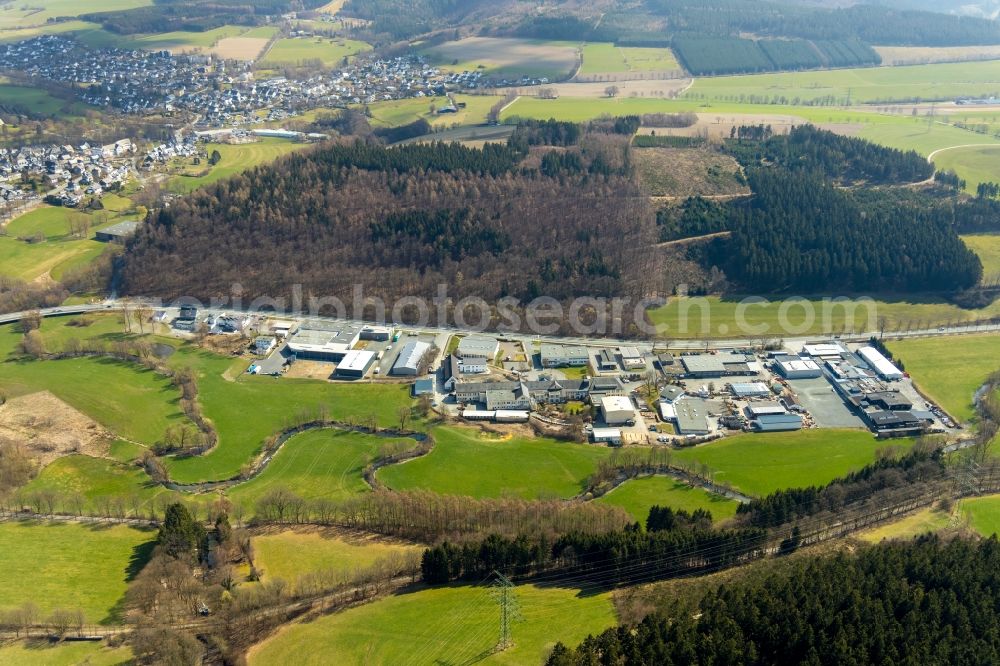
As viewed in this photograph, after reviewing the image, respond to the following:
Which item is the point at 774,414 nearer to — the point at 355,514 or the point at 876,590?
the point at 876,590

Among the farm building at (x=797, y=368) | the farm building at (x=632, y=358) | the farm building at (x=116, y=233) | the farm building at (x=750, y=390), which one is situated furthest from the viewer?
the farm building at (x=116, y=233)

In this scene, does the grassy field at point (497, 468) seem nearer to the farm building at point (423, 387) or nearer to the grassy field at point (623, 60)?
the farm building at point (423, 387)

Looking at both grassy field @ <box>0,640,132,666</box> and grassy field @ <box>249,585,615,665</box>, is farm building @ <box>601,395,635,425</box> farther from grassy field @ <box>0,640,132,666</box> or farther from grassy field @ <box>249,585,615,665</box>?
grassy field @ <box>0,640,132,666</box>

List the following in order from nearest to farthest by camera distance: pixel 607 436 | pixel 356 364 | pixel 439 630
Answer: pixel 439 630
pixel 607 436
pixel 356 364

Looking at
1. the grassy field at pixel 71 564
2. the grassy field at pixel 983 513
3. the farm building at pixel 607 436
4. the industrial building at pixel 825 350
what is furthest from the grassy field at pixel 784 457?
the grassy field at pixel 71 564

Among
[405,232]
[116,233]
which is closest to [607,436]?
[405,232]

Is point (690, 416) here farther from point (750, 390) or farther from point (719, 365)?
point (719, 365)

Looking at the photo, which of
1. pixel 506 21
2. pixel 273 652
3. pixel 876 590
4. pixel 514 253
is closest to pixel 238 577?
pixel 273 652
